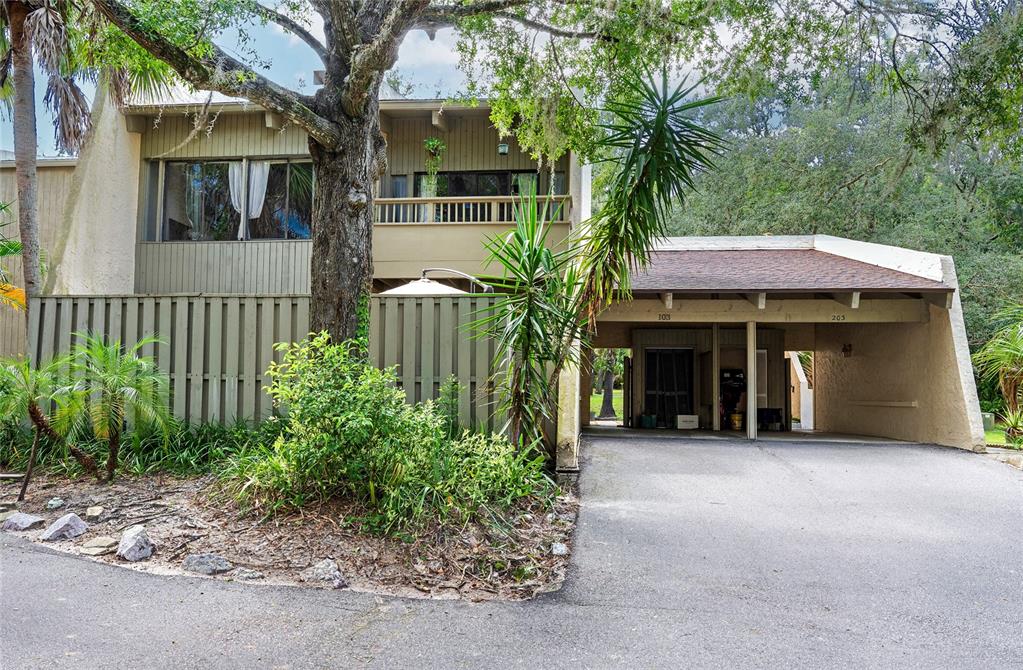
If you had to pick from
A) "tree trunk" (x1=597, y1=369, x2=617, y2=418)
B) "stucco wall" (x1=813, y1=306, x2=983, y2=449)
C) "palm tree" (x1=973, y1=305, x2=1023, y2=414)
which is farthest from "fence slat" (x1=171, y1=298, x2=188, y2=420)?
"tree trunk" (x1=597, y1=369, x2=617, y2=418)

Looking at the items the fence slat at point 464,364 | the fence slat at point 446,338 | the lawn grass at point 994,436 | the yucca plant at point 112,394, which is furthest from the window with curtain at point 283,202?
the lawn grass at point 994,436

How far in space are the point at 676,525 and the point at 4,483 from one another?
569 centimetres

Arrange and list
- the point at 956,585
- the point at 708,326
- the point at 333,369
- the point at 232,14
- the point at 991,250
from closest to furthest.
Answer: the point at 956,585, the point at 333,369, the point at 232,14, the point at 708,326, the point at 991,250

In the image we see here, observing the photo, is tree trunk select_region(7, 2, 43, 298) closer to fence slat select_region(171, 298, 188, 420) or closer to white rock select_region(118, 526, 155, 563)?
fence slat select_region(171, 298, 188, 420)

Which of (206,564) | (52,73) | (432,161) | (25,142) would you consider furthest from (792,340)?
(52,73)

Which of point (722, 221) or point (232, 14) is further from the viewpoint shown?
point (722, 221)

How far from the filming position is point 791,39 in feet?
26.1

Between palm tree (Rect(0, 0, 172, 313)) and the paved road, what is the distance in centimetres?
533

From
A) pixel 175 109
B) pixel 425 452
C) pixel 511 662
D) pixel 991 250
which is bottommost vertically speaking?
pixel 511 662

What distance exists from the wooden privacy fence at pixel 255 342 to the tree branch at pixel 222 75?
1.83 meters

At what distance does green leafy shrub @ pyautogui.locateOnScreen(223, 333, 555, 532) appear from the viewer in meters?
4.46

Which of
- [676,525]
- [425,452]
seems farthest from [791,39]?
[425,452]

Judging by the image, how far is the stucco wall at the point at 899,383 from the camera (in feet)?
28.0

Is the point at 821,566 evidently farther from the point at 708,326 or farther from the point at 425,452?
the point at 708,326
